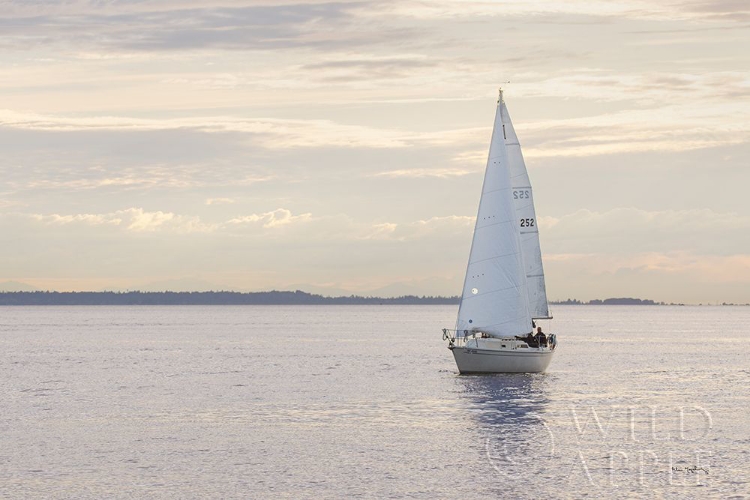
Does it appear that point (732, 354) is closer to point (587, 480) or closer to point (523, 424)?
point (523, 424)

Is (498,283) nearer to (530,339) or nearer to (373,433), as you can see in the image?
(530,339)

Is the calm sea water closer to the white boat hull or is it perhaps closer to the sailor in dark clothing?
the white boat hull

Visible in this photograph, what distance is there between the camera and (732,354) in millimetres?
121438

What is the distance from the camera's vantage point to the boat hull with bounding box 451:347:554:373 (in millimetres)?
70875

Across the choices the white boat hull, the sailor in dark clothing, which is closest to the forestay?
the sailor in dark clothing

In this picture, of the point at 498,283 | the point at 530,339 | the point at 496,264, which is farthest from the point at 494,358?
the point at 496,264

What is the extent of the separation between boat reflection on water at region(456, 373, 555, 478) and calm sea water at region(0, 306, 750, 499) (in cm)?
11

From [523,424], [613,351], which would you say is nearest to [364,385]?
[523,424]

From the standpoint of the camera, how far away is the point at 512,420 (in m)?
52.3

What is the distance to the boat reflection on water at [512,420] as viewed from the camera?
133ft

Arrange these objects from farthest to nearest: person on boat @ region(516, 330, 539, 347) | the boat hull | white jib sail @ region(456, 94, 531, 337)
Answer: person on boat @ region(516, 330, 539, 347) → white jib sail @ region(456, 94, 531, 337) → the boat hull

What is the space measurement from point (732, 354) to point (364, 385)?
63.0m

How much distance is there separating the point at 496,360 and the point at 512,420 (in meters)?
18.7
